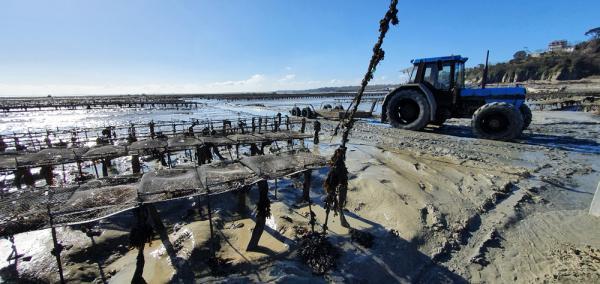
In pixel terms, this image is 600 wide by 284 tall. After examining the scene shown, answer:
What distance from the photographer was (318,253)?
4934mm

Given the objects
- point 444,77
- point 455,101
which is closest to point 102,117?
point 444,77

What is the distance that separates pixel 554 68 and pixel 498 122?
7161 centimetres

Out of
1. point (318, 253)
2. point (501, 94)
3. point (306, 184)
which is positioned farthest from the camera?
point (501, 94)

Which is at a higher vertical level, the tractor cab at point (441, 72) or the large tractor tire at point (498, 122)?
the tractor cab at point (441, 72)

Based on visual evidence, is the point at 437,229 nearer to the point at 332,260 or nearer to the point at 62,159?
the point at 332,260

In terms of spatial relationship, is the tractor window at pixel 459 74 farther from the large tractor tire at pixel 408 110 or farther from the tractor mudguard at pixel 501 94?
the large tractor tire at pixel 408 110

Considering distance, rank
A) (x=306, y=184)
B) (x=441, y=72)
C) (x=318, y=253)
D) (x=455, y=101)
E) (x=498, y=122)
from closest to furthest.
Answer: (x=318, y=253)
(x=306, y=184)
(x=498, y=122)
(x=455, y=101)
(x=441, y=72)

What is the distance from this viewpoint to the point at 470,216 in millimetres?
6199

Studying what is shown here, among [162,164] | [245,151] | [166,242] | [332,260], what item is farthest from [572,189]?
[162,164]

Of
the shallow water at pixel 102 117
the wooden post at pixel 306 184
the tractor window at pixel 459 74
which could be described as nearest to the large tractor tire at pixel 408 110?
the tractor window at pixel 459 74

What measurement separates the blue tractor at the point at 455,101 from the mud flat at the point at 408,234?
9.90 ft

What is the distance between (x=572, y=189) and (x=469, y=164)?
260 centimetres

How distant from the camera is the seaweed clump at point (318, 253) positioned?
4.77m

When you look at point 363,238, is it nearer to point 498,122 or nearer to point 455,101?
point 498,122
